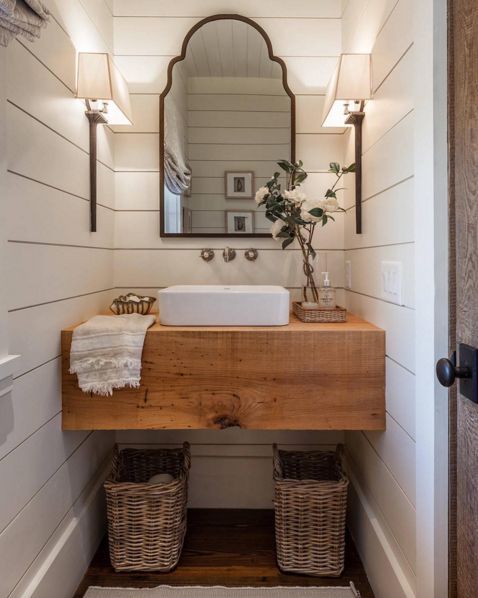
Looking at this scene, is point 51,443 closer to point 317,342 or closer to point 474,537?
point 317,342

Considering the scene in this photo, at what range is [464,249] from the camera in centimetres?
90

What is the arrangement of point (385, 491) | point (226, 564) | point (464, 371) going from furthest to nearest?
point (226, 564), point (385, 491), point (464, 371)

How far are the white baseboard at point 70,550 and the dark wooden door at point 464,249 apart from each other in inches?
46.1

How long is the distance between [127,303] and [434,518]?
4.24ft

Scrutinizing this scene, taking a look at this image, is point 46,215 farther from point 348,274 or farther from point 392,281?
point 348,274

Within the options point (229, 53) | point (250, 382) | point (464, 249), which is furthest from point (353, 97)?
point (250, 382)

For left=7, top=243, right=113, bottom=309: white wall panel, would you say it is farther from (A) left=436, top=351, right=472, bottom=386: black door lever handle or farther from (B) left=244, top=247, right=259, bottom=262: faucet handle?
(A) left=436, top=351, right=472, bottom=386: black door lever handle

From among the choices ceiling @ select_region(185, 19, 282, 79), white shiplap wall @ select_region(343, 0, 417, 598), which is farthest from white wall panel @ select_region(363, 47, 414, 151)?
ceiling @ select_region(185, 19, 282, 79)

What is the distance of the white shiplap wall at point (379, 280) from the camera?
1196 mm

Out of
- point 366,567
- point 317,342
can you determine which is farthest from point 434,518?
point 366,567

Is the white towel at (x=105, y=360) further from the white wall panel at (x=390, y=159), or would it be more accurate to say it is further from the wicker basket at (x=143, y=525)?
the white wall panel at (x=390, y=159)

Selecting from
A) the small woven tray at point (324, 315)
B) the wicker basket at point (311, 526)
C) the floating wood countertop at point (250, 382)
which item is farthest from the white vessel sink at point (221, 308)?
the wicker basket at point (311, 526)

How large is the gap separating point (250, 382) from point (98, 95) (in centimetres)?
121

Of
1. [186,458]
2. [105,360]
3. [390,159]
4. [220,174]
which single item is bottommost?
[186,458]
